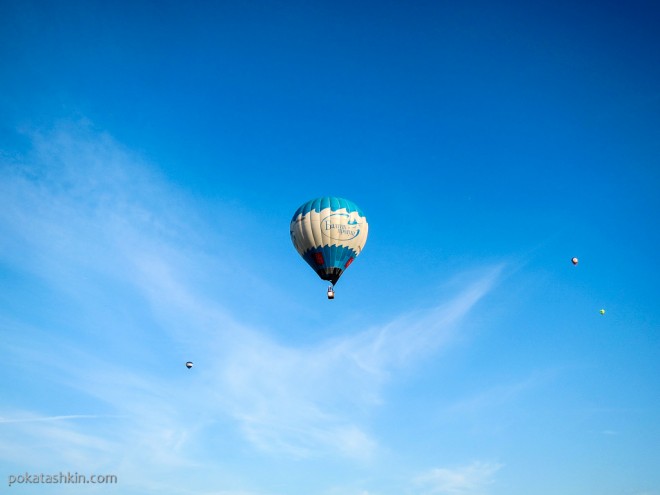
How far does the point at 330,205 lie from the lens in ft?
160

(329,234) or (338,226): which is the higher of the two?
(338,226)

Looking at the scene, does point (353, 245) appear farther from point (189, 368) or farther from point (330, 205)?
point (189, 368)

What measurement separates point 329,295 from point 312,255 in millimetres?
4106

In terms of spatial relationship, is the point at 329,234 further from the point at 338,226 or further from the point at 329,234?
the point at 338,226

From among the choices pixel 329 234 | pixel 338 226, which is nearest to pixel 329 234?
pixel 329 234

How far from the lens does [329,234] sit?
4816 centimetres

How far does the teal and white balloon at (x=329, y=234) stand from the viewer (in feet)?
158

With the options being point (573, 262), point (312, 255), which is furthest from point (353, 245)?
point (573, 262)

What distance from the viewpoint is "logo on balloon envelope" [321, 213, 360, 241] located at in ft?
158

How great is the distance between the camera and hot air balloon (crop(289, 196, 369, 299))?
4825 centimetres

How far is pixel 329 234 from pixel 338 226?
1.12 metres

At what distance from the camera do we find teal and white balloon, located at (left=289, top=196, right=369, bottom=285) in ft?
158

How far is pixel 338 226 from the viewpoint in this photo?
1901 inches

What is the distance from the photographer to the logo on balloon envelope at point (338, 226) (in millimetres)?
48125
